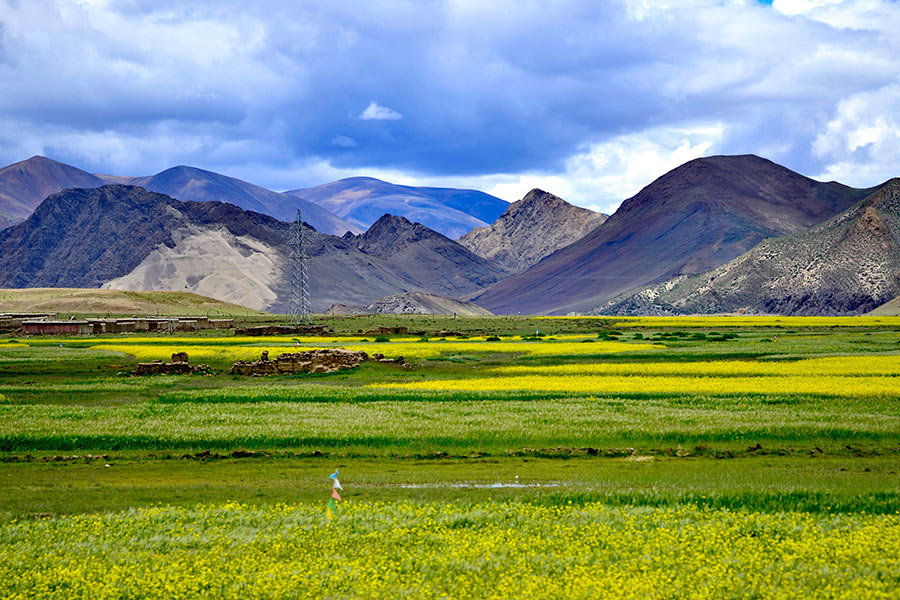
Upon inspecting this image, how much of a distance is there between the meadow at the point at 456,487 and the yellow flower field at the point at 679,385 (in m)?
0.24

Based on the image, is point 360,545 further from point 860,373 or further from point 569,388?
point 860,373

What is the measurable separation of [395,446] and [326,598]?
43.0ft

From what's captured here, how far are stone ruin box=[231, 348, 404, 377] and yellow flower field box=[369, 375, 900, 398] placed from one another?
7.14 m

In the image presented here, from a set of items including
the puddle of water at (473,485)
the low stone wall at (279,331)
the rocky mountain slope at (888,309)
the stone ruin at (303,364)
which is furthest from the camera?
the rocky mountain slope at (888,309)

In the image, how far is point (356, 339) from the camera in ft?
268

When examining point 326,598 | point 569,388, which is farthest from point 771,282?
point 326,598

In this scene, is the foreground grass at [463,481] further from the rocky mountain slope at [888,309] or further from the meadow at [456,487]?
the rocky mountain slope at [888,309]

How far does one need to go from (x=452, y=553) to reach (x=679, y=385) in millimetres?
26188

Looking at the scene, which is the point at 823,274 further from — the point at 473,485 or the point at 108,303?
the point at 473,485

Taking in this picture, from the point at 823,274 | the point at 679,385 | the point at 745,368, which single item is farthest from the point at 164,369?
the point at 823,274

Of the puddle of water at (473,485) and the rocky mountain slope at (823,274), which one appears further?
the rocky mountain slope at (823,274)

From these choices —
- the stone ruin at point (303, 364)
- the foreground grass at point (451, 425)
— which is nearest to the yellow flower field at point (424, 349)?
the stone ruin at point (303, 364)

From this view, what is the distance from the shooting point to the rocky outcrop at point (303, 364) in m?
46.5

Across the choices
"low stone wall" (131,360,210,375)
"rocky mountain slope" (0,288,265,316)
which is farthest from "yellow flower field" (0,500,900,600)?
"rocky mountain slope" (0,288,265,316)
